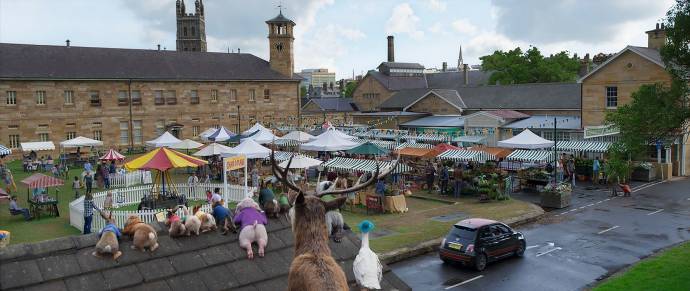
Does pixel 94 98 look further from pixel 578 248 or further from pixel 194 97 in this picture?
pixel 578 248

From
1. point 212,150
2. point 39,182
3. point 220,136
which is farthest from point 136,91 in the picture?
point 39,182

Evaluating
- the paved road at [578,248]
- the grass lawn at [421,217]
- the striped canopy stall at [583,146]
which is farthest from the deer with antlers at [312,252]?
the striped canopy stall at [583,146]

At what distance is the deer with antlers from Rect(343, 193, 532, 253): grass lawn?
A: 39.8ft

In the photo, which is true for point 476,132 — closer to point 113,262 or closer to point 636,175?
point 636,175

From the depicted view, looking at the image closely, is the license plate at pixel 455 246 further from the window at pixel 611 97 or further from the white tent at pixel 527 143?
the window at pixel 611 97

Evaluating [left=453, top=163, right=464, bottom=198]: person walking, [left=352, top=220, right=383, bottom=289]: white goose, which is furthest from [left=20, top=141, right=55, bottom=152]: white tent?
[left=352, top=220, right=383, bottom=289]: white goose

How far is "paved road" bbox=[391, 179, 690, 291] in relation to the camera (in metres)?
14.5

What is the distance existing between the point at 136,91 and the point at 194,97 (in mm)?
5559

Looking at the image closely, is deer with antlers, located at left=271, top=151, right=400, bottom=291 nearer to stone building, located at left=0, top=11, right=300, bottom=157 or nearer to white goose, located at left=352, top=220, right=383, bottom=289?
white goose, located at left=352, top=220, right=383, bottom=289

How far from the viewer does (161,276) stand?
4957mm

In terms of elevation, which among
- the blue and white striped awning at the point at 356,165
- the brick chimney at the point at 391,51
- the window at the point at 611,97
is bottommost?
the blue and white striped awning at the point at 356,165

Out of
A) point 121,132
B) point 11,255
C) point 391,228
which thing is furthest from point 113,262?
point 121,132

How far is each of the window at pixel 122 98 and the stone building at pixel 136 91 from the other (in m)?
0.08

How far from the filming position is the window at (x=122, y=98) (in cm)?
4931
